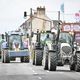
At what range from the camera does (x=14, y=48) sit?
167ft

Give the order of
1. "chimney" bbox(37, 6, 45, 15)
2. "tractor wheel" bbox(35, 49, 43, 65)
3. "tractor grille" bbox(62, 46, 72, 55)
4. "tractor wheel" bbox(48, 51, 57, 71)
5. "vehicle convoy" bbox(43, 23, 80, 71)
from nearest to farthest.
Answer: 1. "tractor wheel" bbox(48, 51, 57, 71)
2. "vehicle convoy" bbox(43, 23, 80, 71)
3. "tractor grille" bbox(62, 46, 72, 55)
4. "tractor wheel" bbox(35, 49, 43, 65)
5. "chimney" bbox(37, 6, 45, 15)

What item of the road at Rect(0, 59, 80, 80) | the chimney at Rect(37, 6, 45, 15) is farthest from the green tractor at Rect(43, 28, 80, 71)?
the chimney at Rect(37, 6, 45, 15)

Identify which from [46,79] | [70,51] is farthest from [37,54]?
[46,79]

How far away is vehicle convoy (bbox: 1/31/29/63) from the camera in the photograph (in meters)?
50.0

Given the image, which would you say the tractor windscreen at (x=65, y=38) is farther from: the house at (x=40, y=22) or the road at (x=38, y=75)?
the house at (x=40, y=22)

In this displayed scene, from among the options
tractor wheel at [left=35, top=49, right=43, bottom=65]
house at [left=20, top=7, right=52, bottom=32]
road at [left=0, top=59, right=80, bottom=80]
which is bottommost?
road at [left=0, top=59, right=80, bottom=80]

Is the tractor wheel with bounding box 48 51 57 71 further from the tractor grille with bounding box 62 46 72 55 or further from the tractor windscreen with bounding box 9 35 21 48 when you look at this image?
the tractor windscreen with bounding box 9 35 21 48

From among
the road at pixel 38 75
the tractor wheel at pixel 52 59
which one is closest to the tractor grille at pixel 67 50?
the tractor wheel at pixel 52 59

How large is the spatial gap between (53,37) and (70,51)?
289cm

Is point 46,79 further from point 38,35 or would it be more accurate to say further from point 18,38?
point 18,38

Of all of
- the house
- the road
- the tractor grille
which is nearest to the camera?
the road

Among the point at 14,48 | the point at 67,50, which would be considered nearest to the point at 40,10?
the point at 14,48

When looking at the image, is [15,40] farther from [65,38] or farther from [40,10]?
[40,10]

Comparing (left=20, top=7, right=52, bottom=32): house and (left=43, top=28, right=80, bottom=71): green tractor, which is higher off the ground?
(left=20, top=7, right=52, bottom=32): house
